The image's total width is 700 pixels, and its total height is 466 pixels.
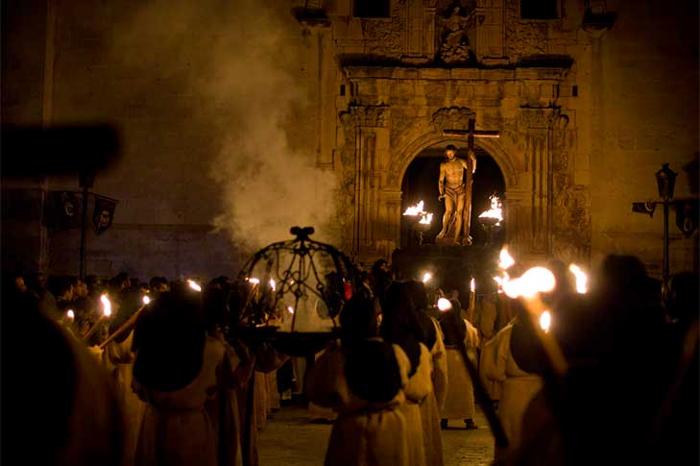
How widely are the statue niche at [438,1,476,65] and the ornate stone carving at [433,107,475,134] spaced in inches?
37.7

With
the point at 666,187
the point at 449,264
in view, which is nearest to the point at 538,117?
the point at 666,187

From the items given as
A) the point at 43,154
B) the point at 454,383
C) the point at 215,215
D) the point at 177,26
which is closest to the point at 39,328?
the point at 454,383

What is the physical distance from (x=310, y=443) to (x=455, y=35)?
969cm

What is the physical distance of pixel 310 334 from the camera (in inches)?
197

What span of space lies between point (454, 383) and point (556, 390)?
841cm

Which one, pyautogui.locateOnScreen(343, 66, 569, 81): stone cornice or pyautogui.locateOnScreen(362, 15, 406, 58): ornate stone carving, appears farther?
pyautogui.locateOnScreen(362, 15, 406, 58): ornate stone carving

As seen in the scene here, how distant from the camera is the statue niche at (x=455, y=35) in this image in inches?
655

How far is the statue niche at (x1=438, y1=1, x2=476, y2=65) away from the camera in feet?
54.5

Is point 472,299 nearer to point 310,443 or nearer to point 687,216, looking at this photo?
point 310,443

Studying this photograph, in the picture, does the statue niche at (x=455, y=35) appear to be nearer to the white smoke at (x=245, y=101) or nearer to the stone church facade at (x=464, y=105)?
the stone church facade at (x=464, y=105)

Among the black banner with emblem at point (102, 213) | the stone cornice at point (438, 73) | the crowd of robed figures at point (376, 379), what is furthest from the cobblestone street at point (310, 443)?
the stone cornice at point (438, 73)

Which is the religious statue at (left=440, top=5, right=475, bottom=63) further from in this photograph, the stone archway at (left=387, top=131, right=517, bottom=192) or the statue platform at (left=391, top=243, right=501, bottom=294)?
the statue platform at (left=391, top=243, right=501, bottom=294)

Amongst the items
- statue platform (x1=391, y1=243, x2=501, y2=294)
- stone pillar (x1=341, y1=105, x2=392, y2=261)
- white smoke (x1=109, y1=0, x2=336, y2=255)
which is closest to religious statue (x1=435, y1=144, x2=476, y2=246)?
statue platform (x1=391, y1=243, x2=501, y2=294)

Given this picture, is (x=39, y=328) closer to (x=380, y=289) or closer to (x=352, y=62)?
(x=380, y=289)
